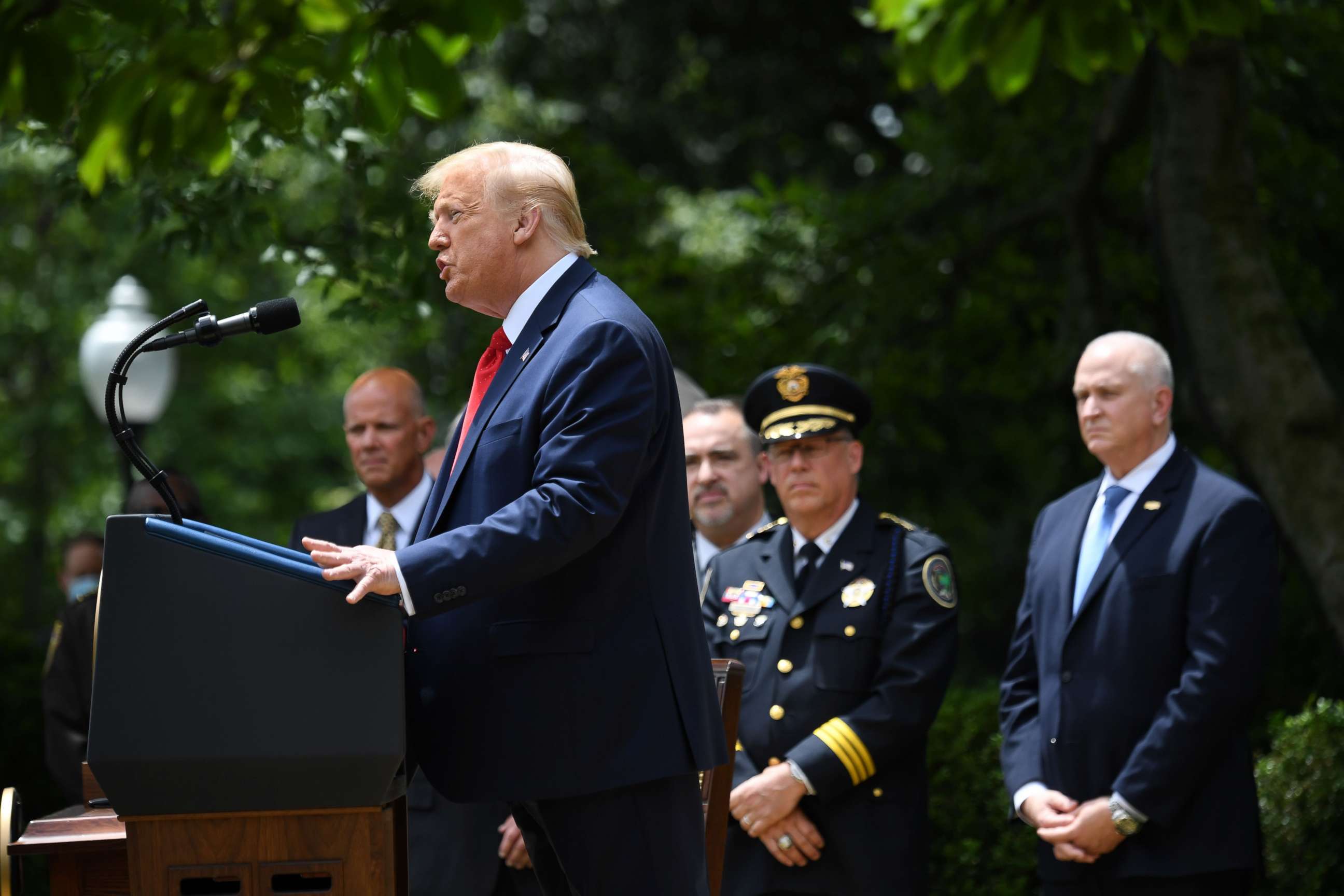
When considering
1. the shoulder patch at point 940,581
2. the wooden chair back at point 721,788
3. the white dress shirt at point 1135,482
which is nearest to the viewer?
the wooden chair back at point 721,788

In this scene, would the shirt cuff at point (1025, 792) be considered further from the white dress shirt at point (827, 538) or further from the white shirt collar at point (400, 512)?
the white shirt collar at point (400, 512)

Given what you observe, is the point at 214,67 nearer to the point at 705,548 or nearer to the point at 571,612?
the point at 571,612

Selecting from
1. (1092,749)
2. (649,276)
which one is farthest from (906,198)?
(1092,749)

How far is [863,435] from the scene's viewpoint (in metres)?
9.35

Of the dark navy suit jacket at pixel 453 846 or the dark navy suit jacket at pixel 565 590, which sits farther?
the dark navy suit jacket at pixel 453 846

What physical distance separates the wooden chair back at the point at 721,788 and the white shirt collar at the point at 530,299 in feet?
2.93

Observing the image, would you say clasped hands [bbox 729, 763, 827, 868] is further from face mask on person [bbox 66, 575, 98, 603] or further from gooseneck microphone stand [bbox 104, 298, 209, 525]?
face mask on person [bbox 66, 575, 98, 603]

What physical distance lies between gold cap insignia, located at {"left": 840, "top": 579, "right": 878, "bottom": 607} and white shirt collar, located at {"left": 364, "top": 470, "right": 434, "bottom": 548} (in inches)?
63.4

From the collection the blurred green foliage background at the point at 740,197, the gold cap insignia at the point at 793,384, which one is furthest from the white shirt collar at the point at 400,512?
the gold cap insignia at the point at 793,384

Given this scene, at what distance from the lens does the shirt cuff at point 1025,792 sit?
4297mm

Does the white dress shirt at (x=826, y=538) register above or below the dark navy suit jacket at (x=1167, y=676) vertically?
above

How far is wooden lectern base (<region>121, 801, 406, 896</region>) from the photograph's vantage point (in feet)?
8.79

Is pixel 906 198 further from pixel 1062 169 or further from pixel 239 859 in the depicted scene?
pixel 239 859

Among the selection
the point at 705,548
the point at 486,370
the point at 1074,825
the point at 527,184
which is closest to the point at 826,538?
the point at 1074,825
